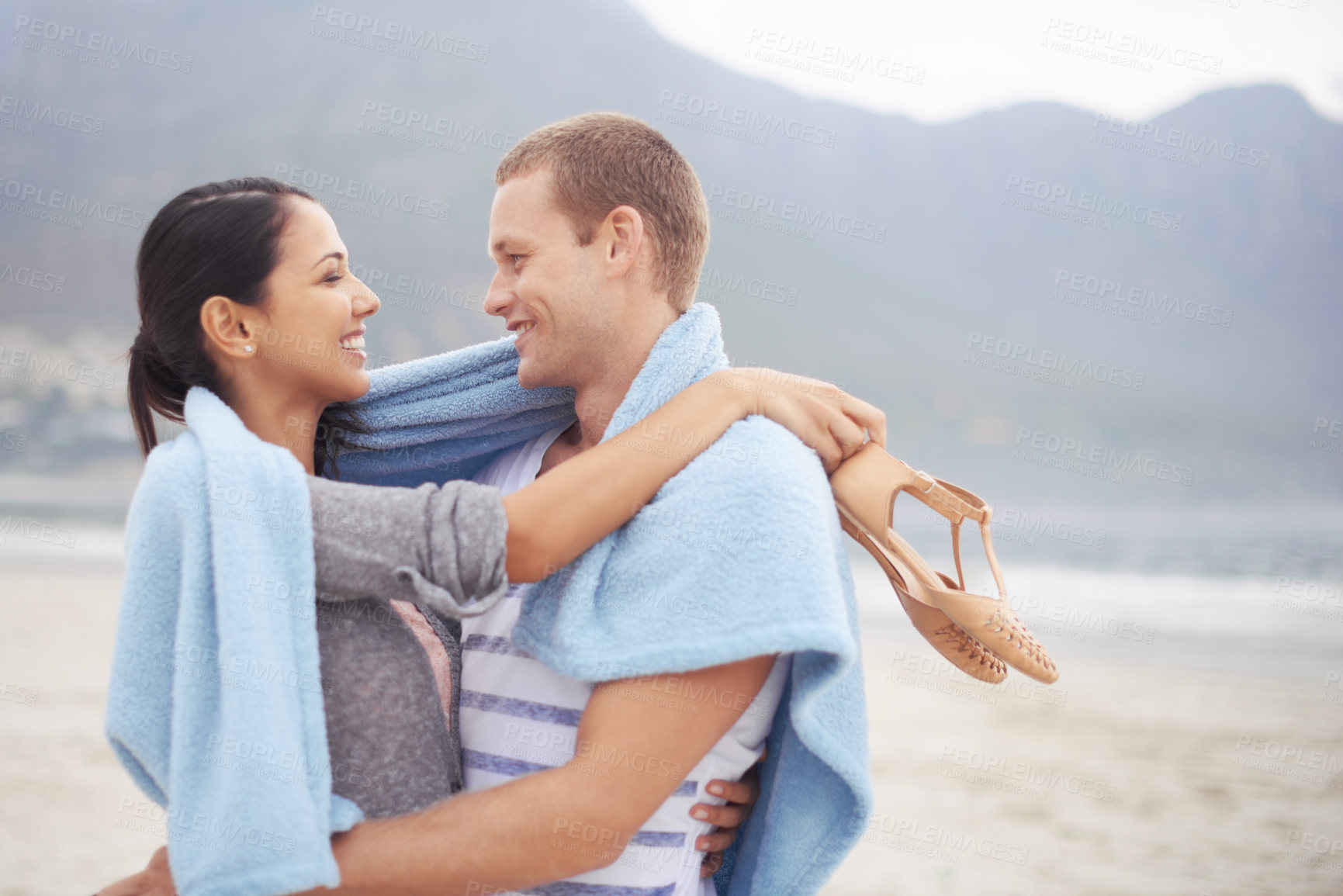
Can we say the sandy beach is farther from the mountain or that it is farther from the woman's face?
the mountain

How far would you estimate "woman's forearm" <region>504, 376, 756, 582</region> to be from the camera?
4.39 ft

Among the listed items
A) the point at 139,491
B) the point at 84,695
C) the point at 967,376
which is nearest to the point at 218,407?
the point at 139,491

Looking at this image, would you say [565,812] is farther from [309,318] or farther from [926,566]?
[309,318]

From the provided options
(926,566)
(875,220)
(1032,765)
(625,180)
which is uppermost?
(875,220)

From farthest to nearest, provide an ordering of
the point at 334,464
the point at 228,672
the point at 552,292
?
the point at 334,464, the point at 552,292, the point at 228,672

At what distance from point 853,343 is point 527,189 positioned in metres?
35.0

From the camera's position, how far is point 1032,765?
20.9ft

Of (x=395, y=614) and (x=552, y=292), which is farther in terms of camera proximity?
(x=552, y=292)

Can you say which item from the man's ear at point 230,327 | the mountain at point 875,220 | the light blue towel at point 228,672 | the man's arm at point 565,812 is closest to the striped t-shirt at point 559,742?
the man's arm at point 565,812

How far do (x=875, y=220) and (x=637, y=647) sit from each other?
35989 mm

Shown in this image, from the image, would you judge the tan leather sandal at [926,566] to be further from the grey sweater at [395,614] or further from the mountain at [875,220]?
the mountain at [875,220]

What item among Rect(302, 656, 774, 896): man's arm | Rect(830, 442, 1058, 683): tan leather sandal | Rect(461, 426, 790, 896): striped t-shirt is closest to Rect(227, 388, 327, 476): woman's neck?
Rect(461, 426, 790, 896): striped t-shirt

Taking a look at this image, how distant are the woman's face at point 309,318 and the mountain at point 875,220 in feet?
81.4

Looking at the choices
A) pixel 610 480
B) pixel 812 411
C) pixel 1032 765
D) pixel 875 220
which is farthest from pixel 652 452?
pixel 875 220
